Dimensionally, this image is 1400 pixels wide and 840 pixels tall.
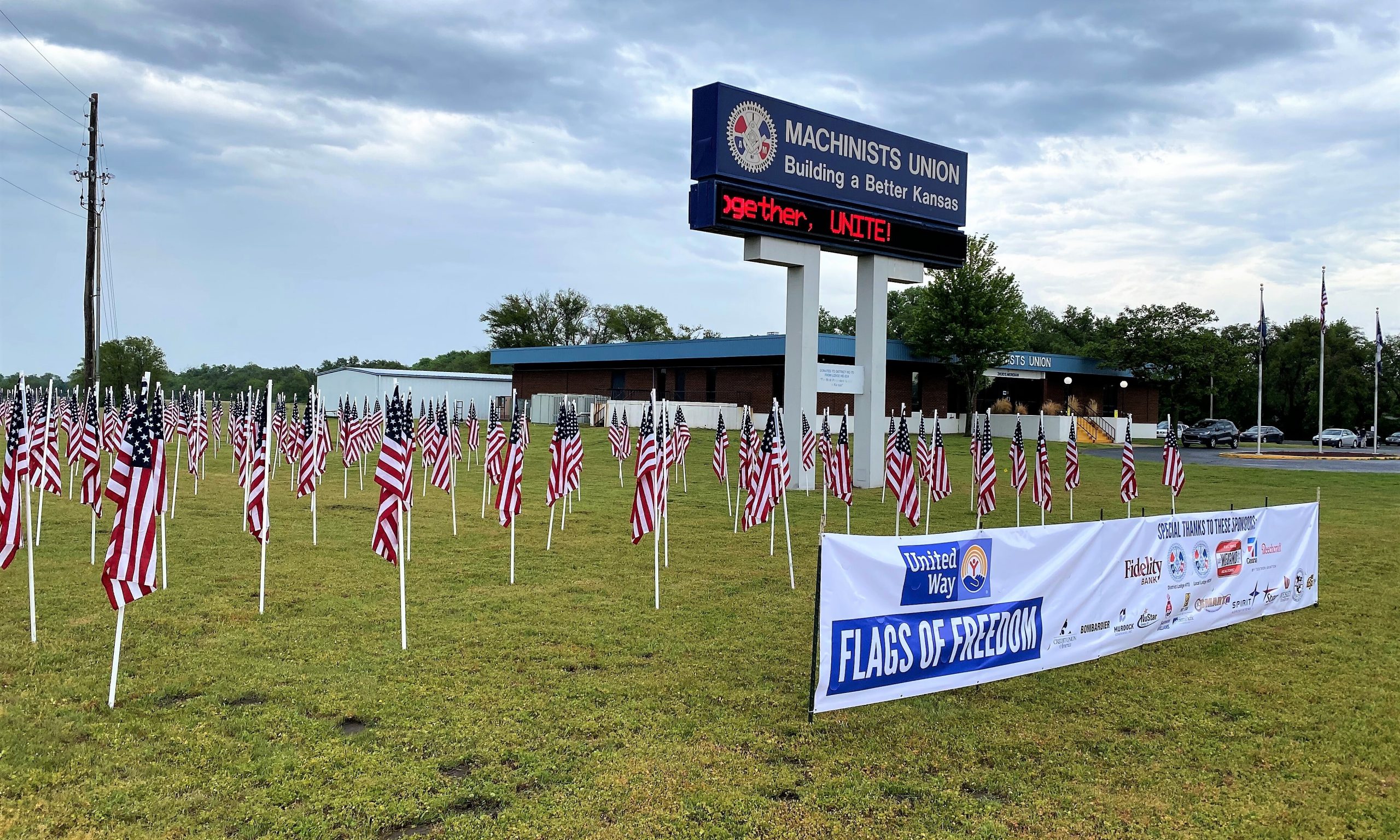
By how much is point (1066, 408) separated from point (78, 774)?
62.7 m

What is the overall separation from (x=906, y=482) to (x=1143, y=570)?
22.8 ft

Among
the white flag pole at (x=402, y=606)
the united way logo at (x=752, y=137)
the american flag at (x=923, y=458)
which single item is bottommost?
the white flag pole at (x=402, y=606)

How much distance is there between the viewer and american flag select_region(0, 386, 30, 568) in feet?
35.6

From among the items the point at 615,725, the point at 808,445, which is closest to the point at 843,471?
the point at 808,445

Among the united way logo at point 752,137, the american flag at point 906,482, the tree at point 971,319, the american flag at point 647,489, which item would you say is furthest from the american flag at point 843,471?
the tree at point 971,319

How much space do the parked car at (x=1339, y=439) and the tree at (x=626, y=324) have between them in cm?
6564

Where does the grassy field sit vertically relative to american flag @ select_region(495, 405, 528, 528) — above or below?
below

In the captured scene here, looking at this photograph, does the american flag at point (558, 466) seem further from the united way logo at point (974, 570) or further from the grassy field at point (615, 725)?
the united way logo at point (974, 570)

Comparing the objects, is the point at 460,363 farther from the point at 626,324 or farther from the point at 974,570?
the point at 974,570

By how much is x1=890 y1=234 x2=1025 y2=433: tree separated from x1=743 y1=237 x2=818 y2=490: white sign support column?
2660 centimetres

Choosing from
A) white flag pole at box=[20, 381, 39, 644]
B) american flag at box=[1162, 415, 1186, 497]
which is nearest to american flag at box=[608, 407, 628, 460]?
american flag at box=[1162, 415, 1186, 497]

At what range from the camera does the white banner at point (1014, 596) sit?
7891mm

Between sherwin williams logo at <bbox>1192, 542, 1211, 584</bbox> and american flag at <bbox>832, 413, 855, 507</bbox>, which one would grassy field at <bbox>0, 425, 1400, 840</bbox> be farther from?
american flag at <bbox>832, 413, 855, 507</bbox>

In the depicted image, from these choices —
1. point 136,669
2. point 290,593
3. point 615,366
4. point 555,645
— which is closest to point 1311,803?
point 555,645
